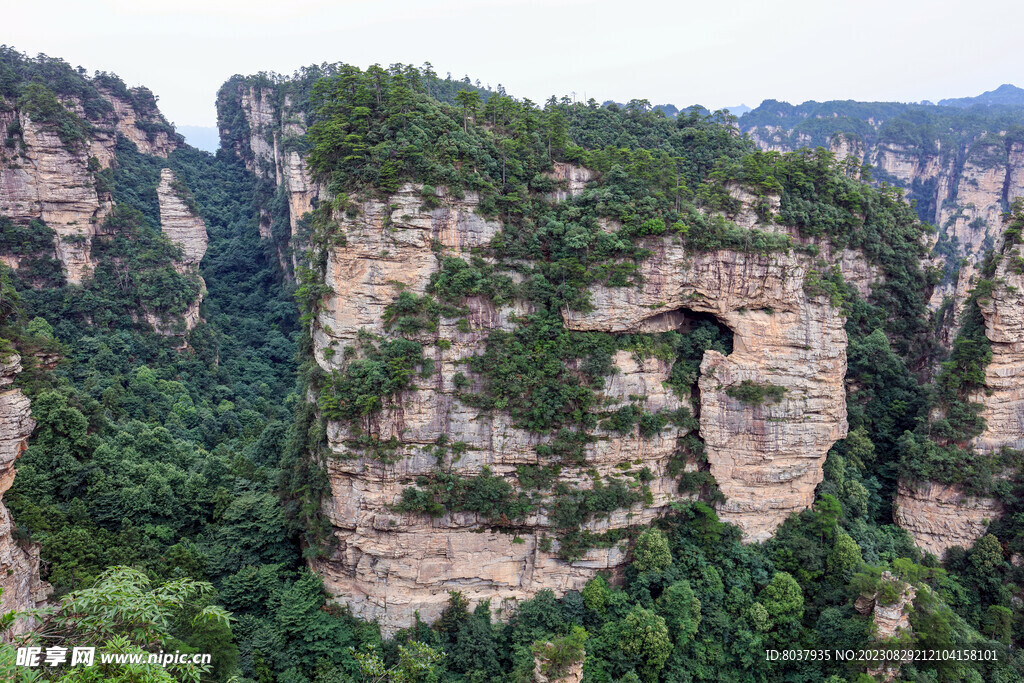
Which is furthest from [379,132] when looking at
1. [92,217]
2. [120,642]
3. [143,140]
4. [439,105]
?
[143,140]

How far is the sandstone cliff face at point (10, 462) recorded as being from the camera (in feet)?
51.2

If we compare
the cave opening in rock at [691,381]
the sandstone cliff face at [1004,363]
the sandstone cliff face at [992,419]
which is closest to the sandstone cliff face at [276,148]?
the cave opening in rock at [691,381]

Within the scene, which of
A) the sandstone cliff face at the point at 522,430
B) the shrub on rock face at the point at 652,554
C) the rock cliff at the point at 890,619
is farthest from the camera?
the shrub on rock face at the point at 652,554

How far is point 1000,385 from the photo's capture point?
25.1 m

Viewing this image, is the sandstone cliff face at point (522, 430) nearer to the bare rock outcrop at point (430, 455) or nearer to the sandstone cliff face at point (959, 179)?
the bare rock outcrop at point (430, 455)

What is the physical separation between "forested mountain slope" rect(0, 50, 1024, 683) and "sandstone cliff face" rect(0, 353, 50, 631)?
8.05 ft

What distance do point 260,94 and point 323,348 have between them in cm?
4641

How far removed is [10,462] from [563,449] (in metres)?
17.5

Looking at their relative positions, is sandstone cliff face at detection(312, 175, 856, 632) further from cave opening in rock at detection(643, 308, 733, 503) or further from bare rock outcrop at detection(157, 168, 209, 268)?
bare rock outcrop at detection(157, 168, 209, 268)

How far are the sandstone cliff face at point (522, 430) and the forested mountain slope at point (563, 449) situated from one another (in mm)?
116

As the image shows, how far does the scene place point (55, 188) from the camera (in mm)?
36656

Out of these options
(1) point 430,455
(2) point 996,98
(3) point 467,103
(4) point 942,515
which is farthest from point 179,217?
(2) point 996,98

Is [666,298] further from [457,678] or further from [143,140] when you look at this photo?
[143,140]

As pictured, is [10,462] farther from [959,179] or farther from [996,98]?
[996,98]
